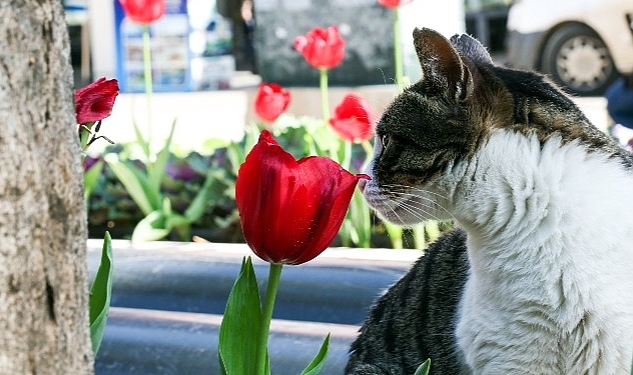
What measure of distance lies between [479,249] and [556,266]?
0.51 feet

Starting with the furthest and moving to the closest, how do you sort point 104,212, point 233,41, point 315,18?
point 233,41 → point 315,18 → point 104,212

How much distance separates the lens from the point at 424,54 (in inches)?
61.3

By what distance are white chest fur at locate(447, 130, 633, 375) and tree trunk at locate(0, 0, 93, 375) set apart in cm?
90

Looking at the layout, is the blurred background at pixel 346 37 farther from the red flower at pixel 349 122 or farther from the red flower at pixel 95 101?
the red flower at pixel 95 101

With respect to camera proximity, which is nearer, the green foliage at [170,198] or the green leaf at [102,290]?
the green leaf at [102,290]

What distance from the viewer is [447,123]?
162 centimetres

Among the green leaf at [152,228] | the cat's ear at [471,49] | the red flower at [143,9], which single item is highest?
the red flower at [143,9]

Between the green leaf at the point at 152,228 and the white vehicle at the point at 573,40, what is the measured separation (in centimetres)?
494

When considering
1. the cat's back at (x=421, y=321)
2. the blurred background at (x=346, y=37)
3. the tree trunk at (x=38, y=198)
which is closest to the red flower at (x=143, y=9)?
the blurred background at (x=346, y=37)

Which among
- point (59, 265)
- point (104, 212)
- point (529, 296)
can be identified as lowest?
point (104, 212)

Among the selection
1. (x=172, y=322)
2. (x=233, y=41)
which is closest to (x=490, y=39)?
(x=233, y=41)

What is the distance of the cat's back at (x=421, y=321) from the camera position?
74.7 inches

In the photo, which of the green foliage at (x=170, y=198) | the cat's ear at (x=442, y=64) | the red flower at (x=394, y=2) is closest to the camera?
the cat's ear at (x=442, y=64)

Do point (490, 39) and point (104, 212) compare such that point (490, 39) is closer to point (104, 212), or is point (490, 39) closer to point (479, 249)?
point (104, 212)
